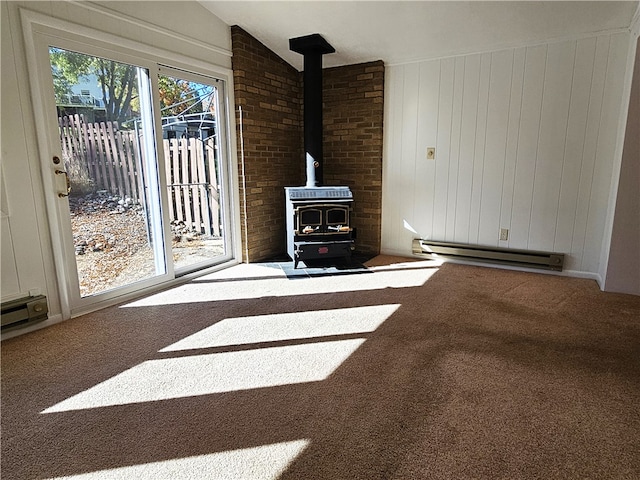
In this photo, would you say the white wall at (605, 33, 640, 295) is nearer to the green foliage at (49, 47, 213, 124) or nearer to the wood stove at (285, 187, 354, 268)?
the wood stove at (285, 187, 354, 268)

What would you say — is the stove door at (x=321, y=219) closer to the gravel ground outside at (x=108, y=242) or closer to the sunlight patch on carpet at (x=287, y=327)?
the sunlight patch on carpet at (x=287, y=327)

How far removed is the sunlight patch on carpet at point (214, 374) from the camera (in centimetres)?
186

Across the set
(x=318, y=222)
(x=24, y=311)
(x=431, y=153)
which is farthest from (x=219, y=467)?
(x=431, y=153)

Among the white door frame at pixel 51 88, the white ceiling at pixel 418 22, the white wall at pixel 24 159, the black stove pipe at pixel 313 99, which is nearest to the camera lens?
the white wall at pixel 24 159

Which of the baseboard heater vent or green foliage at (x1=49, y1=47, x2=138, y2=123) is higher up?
green foliage at (x1=49, y1=47, x2=138, y2=123)

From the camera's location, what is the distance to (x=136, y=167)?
10.6 ft

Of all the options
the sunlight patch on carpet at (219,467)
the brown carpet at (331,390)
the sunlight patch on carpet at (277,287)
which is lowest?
the sunlight patch on carpet at (219,467)

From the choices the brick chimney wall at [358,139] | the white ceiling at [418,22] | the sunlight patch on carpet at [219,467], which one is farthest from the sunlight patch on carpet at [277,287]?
the white ceiling at [418,22]

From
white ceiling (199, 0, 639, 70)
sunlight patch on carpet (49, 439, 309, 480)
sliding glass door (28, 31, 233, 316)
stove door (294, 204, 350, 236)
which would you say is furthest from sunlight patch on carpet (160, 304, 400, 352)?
white ceiling (199, 0, 639, 70)

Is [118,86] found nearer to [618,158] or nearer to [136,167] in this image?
[136,167]

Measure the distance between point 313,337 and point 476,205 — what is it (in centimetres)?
250

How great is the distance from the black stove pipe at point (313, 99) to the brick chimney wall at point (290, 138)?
479 mm

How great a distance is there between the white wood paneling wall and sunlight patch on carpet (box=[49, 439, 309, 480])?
3.27m

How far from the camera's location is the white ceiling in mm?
3102
